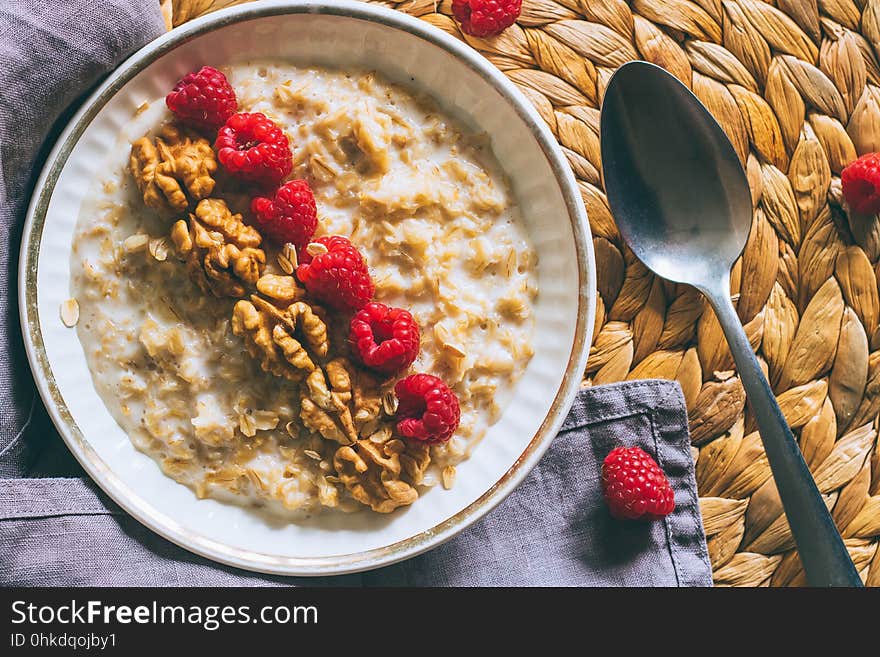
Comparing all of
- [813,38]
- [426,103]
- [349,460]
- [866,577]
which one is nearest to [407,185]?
[426,103]

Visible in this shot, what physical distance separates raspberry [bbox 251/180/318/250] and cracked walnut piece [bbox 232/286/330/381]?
0.09 metres

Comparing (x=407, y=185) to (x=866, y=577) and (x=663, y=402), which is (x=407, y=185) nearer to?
(x=663, y=402)

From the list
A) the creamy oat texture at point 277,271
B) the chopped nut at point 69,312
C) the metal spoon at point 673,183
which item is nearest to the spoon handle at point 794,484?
the metal spoon at point 673,183

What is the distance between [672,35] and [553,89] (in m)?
0.31

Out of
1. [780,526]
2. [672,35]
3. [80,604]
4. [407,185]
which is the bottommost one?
[80,604]

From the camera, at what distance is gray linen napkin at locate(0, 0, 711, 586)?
1.74 m

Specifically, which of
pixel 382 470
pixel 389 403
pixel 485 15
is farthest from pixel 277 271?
pixel 485 15

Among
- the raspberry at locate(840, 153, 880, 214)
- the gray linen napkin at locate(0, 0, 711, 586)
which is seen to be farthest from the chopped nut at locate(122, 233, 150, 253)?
the raspberry at locate(840, 153, 880, 214)

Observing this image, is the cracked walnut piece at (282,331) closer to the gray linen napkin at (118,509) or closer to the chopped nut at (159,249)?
the chopped nut at (159,249)

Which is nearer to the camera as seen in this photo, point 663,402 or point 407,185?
point 407,185

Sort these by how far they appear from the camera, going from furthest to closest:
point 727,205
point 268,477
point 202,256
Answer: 1. point 727,205
2. point 268,477
3. point 202,256

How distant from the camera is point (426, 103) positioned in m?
1.86

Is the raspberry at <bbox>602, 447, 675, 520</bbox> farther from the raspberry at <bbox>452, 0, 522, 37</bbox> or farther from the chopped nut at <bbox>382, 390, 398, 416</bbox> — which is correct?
the raspberry at <bbox>452, 0, 522, 37</bbox>

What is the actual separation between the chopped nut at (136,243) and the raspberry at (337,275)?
0.31 m
